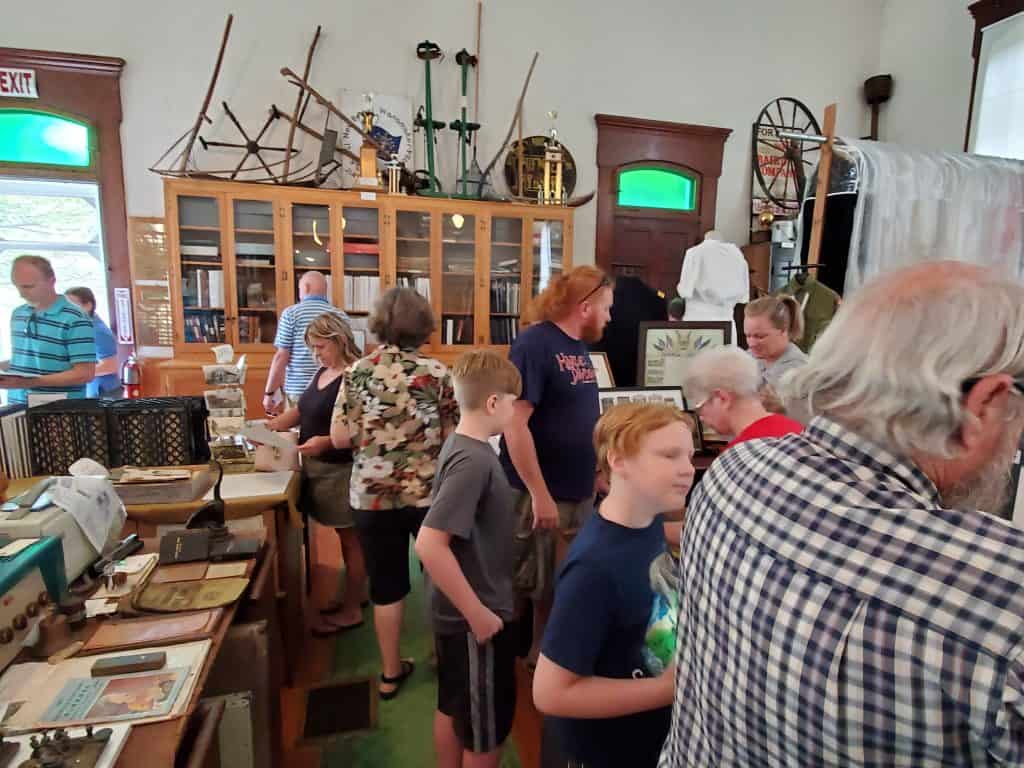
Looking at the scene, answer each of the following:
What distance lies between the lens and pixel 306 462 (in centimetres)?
218

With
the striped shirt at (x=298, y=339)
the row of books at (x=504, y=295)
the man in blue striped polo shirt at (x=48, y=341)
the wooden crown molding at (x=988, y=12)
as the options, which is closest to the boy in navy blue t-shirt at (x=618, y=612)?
the man in blue striped polo shirt at (x=48, y=341)

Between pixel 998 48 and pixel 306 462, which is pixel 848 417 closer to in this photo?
pixel 306 462

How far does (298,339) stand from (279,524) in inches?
78.1

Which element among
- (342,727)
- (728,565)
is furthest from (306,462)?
(728,565)

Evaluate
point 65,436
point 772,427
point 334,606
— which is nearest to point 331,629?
point 334,606

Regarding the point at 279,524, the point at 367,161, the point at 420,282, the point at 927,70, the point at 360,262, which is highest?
the point at 927,70

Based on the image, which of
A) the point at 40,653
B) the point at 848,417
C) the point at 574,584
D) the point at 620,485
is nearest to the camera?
the point at 848,417

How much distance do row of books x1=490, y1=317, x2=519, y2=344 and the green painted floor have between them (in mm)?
2695

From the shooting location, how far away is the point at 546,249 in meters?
4.73

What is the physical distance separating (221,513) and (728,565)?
1506 mm

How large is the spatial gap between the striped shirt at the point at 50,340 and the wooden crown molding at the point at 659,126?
4103mm

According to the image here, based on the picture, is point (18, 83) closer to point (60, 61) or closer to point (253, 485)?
point (60, 61)

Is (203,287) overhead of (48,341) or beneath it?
overhead

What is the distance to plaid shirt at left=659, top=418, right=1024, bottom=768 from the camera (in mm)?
439
